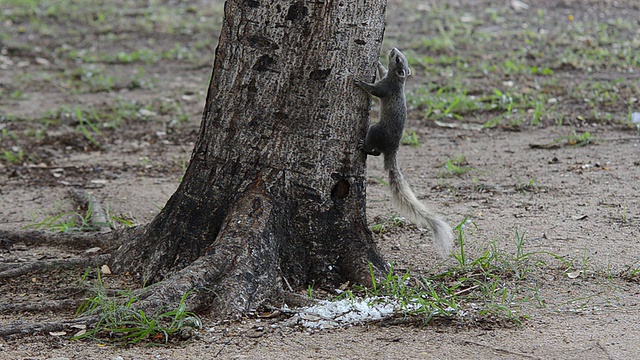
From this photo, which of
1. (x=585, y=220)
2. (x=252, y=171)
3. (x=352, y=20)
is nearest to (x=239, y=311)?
(x=252, y=171)

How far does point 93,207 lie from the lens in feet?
15.6

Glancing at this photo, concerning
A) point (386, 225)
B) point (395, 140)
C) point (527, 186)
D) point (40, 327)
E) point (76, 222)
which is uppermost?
point (395, 140)

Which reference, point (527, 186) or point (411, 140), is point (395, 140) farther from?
point (411, 140)

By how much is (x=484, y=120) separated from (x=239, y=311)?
4.10 m

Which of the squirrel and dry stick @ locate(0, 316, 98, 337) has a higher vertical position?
the squirrel

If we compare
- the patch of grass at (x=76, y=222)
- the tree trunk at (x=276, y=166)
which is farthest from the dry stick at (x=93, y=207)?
the tree trunk at (x=276, y=166)

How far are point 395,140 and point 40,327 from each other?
173 centimetres

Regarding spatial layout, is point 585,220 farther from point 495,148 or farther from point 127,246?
point 127,246

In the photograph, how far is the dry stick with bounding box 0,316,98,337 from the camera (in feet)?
9.71

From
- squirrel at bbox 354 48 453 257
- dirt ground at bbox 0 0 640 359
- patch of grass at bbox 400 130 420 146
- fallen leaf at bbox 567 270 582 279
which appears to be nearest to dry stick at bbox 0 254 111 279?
dirt ground at bbox 0 0 640 359

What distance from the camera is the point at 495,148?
19.4 feet

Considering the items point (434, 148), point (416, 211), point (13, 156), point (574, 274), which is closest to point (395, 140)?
point (416, 211)

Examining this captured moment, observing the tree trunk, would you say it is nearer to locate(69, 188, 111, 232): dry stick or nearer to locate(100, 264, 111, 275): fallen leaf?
locate(100, 264, 111, 275): fallen leaf

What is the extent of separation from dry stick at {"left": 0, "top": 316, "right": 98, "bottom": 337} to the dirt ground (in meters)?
0.04
